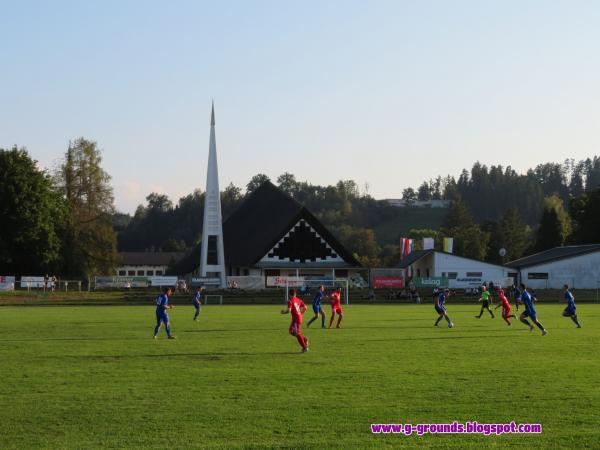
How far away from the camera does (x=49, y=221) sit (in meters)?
77.2

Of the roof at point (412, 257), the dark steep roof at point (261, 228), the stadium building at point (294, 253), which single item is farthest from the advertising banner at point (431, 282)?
the dark steep roof at point (261, 228)

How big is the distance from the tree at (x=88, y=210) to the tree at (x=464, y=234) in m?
52.6

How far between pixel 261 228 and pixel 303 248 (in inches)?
359

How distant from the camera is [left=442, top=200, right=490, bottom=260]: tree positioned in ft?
396

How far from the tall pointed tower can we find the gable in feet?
26.7

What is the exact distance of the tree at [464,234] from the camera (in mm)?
120750

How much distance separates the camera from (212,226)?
3177 inches

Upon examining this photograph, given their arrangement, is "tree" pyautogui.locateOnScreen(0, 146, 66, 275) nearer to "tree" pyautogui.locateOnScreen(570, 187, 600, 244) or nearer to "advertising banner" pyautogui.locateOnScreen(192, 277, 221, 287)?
"advertising banner" pyautogui.locateOnScreen(192, 277, 221, 287)

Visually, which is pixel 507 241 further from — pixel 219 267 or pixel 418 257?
pixel 219 267

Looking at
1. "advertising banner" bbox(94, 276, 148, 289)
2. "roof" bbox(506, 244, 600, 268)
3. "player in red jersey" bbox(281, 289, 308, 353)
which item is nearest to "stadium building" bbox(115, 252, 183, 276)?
"roof" bbox(506, 244, 600, 268)

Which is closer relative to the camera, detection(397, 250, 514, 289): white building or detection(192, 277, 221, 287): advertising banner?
detection(192, 277, 221, 287): advertising banner

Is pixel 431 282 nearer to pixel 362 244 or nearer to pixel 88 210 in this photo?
pixel 88 210

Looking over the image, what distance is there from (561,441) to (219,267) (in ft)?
228

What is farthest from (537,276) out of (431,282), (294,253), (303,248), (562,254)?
(294,253)
